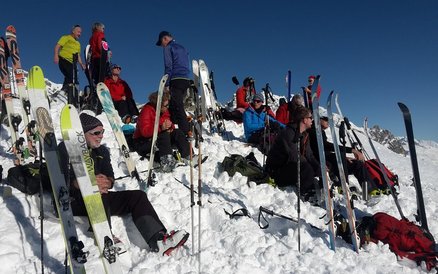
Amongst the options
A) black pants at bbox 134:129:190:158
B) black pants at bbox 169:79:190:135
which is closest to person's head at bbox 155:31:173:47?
black pants at bbox 169:79:190:135

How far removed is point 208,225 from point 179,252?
0.84m

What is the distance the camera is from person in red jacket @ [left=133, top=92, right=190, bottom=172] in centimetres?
671

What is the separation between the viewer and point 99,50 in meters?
10.1

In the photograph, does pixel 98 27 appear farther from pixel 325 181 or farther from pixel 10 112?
pixel 325 181

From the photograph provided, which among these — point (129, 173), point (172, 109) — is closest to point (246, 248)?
point (129, 173)

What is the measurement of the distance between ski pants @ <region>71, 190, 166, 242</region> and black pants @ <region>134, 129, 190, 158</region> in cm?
229

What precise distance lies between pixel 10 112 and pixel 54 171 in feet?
12.2

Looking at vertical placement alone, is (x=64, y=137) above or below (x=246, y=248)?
above

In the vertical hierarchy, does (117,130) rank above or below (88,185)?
above

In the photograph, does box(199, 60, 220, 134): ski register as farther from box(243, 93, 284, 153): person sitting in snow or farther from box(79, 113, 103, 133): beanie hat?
box(79, 113, 103, 133): beanie hat

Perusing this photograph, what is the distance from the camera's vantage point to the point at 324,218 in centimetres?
518

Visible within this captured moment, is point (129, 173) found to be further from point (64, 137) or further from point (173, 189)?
point (64, 137)

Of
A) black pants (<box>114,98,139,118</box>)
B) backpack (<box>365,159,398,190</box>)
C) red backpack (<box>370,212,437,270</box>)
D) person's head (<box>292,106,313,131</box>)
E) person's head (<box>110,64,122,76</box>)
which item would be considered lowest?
red backpack (<box>370,212,437,270</box>)

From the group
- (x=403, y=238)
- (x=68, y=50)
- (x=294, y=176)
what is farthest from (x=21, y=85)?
(x=403, y=238)
